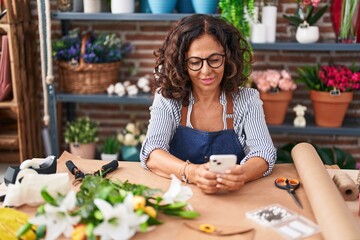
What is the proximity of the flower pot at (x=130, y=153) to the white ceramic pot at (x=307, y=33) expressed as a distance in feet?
4.25

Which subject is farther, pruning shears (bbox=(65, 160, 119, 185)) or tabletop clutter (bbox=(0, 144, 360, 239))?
pruning shears (bbox=(65, 160, 119, 185))

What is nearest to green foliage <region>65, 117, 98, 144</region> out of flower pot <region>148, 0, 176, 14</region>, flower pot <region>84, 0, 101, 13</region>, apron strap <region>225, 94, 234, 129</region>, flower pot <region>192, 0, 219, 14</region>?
flower pot <region>84, 0, 101, 13</region>

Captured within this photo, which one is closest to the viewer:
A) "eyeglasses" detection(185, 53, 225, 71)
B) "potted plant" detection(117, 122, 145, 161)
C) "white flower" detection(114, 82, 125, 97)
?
"eyeglasses" detection(185, 53, 225, 71)

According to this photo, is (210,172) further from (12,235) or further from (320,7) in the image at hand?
(320,7)

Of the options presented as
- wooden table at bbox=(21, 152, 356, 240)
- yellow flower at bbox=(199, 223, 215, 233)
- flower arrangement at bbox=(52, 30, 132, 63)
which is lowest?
wooden table at bbox=(21, 152, 356, 240)

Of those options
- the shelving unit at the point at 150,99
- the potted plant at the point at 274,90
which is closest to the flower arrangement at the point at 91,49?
the shelving unit at the point at 150,99

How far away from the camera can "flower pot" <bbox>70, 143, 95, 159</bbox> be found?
3.50m

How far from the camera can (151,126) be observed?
6.23ft

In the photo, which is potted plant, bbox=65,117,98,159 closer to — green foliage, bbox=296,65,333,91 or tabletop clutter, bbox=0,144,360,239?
green foliage, bbox=296,65,333,91

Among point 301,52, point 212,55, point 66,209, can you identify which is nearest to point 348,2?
point 301,52

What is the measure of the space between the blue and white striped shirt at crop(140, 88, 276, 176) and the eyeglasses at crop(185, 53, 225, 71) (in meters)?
0.18

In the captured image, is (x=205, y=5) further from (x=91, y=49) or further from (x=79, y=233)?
(x=79, y=233)

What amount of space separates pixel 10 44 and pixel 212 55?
1.93 meters

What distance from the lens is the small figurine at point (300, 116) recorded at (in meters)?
3.31
